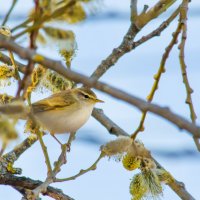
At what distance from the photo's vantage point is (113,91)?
121 cm

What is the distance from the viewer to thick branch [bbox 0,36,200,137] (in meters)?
1.16

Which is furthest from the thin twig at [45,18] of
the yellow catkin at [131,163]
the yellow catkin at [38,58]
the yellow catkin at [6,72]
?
the yellow catkin at [6,72]

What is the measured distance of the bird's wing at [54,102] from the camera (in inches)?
173

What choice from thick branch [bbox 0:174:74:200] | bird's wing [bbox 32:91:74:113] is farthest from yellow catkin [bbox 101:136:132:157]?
bird's wing [bbox 32:91:74:113]

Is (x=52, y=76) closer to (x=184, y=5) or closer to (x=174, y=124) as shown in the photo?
(x=184, y=5)

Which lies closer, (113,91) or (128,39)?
(113,91)

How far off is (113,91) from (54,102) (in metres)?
3.52

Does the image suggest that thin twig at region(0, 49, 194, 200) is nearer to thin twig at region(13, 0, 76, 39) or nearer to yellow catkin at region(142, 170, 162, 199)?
yellow catkin at region(142, 170, 162, 199)

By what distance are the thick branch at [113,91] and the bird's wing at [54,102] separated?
3048 mm

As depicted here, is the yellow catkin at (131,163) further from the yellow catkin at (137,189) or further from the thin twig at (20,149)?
the thin twig at (20,149)

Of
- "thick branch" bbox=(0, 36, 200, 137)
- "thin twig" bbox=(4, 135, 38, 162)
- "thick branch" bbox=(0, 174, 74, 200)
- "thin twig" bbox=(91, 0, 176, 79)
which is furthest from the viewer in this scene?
"thin twig" bbox=(4, 135, 38, 162)

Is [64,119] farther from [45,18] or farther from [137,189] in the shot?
[45,18]

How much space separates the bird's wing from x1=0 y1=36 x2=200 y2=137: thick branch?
10.0ft

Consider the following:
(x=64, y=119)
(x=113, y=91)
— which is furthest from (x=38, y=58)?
(x=64, y=119)
